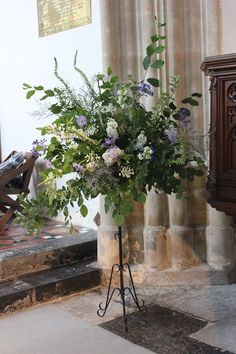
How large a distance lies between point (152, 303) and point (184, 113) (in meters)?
1.23

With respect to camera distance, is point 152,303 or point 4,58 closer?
point 152,303

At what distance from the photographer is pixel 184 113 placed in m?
2.81

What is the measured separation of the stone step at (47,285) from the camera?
325cm

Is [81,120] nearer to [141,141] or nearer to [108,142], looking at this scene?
[108,142]

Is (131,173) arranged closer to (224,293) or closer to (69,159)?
(69,159)

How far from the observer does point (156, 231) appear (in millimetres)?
3668

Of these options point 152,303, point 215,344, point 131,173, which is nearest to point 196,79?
point 131,173

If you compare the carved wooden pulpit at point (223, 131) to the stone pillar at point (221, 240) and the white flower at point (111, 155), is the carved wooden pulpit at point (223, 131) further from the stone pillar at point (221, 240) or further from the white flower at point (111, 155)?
the stone pillar at point (221, 240)

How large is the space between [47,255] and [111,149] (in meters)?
1.33

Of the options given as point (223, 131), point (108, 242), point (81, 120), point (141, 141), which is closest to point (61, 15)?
point (108, 242)

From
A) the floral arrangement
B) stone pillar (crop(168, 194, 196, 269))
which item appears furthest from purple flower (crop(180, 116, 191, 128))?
stone pillar (crop(168, 194, 196, 269))

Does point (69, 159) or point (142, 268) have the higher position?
point (69, 159)

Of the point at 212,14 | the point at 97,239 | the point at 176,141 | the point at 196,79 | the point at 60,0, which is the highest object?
the point at 60,0

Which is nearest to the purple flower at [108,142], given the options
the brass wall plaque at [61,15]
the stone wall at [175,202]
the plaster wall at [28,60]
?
the stone wall at [175,202]
